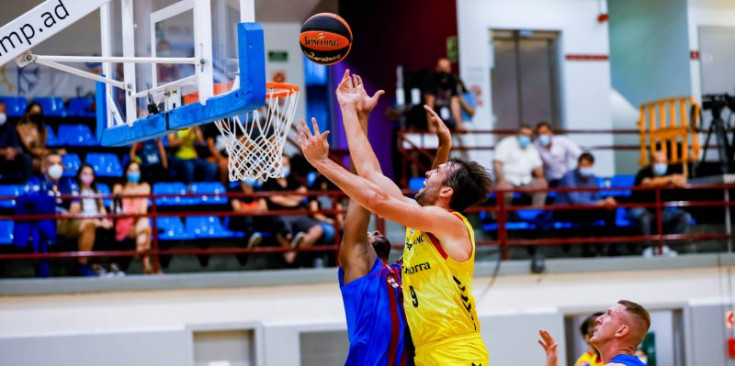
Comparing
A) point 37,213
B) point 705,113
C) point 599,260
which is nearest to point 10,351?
point 37,213

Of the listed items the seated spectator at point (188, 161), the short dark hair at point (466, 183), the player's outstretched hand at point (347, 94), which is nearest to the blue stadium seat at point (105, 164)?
the seated spectator at point (188, 161)

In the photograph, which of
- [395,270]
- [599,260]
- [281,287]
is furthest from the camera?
[599,260]

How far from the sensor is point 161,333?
8945 millimetres

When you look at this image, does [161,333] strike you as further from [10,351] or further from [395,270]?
[395,270]

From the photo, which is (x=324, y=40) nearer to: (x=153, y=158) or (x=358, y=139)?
(x=358, y=139)

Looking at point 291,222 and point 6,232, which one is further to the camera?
point 291,222

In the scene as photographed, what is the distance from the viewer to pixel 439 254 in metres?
4.69

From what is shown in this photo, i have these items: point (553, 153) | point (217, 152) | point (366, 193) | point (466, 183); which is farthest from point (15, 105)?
point (366, 193)

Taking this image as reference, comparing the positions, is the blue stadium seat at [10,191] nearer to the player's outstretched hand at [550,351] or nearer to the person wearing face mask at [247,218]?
the person wearing face mask at [247,218]

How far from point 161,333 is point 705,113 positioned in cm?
889

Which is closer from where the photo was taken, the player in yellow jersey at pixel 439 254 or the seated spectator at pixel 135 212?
the player in yellow jersey at pixel 439 254

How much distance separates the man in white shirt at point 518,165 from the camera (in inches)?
446

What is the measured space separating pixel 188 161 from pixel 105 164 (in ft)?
3.51

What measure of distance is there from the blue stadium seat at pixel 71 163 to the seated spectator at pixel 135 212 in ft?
3.60
